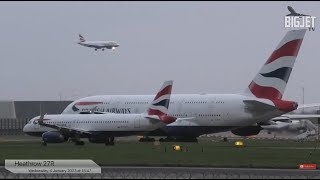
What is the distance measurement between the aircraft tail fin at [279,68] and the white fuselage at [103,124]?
10.4 metres

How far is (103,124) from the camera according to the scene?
76062 mm

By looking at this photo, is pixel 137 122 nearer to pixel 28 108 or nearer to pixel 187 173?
pixel 187 173

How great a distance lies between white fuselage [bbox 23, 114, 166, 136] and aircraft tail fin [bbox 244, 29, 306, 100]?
10381mm

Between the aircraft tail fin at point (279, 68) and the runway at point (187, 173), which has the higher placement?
the aircraft tail fin at point (279, 68)

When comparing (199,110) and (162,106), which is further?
(199,110)

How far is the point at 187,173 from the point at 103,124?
146 ft

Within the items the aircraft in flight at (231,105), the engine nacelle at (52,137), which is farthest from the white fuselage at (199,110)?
the engine nacelle at (52,137)

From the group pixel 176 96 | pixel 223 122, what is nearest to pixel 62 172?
pixel 223 122

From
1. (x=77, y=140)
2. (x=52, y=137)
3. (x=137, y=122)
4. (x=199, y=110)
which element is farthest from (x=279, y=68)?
(x=52, y=137)

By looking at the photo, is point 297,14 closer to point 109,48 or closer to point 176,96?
point 176,96

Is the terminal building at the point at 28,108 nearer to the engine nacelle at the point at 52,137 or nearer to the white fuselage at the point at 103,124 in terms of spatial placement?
the white fuselage at the point at 103,124

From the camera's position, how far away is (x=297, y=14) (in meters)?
58.6

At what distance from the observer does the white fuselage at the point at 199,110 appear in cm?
7469

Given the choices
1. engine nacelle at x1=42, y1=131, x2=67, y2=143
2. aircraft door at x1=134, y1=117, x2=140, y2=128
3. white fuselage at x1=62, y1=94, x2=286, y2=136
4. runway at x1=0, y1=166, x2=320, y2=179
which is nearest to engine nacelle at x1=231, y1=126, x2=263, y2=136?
white fuselage at x1=62, y1=94, x2=286, y2=136
